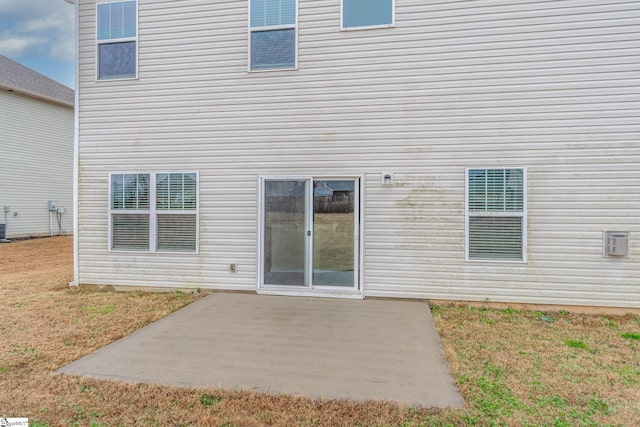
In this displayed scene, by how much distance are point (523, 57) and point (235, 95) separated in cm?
441

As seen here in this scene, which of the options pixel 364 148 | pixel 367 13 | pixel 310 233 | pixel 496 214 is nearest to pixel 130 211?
pixel 310 233

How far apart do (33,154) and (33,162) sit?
0.32m

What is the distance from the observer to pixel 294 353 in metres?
3.62

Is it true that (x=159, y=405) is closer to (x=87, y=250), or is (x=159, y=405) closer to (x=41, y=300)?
(x=41, y=300)

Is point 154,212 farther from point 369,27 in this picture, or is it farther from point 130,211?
point 369,27

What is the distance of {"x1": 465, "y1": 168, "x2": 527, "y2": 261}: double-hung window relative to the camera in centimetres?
506

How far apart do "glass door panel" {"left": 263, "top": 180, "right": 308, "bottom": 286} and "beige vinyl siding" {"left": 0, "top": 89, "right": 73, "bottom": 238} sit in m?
13.3

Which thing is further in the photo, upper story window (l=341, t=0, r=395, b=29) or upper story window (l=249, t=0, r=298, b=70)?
upper story window (l=249, t=0, r=298, b=70)

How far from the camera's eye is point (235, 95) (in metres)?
5.78

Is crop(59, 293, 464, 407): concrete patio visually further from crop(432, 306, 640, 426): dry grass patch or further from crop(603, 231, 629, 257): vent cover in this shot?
crop(603, 231, 629, 257): vent cover

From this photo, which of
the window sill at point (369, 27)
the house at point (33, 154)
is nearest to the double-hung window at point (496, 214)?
the window sill at point (369, 27)

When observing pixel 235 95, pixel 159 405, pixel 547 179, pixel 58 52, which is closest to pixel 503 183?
pixel 547 179

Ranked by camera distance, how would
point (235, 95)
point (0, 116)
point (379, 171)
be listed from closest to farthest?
Result: point (379, 171) → point (235, 95) → point (0, 116)

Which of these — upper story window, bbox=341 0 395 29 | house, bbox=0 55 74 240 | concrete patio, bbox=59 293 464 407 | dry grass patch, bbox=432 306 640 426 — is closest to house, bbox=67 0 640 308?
upper story window, bbox=341 0 395 29
